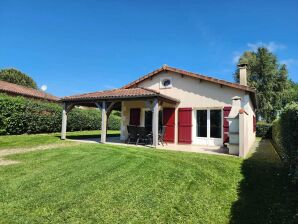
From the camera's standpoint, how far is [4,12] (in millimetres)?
14445

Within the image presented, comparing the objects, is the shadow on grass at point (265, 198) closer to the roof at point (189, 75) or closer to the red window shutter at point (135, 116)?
the roof at point (189, 75)

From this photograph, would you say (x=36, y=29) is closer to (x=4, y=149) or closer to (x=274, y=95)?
(x=4, y=149)

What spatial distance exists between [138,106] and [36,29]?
11.5 meters

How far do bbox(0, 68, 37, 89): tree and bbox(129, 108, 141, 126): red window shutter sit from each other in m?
35.7

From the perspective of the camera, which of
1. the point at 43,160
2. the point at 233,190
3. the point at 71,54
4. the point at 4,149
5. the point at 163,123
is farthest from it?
the point at 71,54

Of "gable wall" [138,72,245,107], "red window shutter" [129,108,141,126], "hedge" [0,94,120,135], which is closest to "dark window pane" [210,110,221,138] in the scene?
"gable wall" [138,72,245,107]

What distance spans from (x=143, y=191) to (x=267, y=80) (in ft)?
120

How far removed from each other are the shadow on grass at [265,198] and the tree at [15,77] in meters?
44.8

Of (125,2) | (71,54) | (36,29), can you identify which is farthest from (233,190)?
(71,54)

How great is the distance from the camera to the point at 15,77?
42531 millimetres

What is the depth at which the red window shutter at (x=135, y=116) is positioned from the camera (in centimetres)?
1512

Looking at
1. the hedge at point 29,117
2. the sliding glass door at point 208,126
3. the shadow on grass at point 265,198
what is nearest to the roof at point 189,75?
the sliding glass door at point 208,126

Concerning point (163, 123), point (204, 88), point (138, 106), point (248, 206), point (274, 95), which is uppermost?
point (274, 95)

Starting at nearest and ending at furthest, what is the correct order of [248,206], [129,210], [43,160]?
[129,210]
[248,206]
[43,160]
